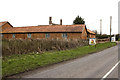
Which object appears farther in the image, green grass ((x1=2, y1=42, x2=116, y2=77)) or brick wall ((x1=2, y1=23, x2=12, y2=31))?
brick wall ((x1=2, y1=23, x2=12, y2=31))

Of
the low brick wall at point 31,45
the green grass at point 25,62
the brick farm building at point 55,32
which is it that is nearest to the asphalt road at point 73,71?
the green grass at point 25,62

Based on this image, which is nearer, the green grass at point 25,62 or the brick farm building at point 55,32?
the green grass at point 25,62

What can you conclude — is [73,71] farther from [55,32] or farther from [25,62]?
[55,32]

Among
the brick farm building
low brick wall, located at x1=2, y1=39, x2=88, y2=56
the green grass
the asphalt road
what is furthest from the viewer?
the brick farm building

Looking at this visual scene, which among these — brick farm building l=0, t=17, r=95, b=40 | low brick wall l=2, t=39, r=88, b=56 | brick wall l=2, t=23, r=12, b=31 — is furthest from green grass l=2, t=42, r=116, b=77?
brick wall l=2, t=23, r=12, b=31

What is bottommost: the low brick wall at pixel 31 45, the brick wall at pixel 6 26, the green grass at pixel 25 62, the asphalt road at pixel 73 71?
the asphalt road at pixel 73 71

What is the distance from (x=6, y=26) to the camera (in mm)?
46156

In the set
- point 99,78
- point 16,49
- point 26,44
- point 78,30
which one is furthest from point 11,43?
point 78,30

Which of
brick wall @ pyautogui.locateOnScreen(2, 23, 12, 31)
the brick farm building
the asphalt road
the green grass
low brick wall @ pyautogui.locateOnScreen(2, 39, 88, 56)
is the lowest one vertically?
the asphalt road

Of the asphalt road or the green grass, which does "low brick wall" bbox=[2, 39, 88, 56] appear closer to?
the green grass

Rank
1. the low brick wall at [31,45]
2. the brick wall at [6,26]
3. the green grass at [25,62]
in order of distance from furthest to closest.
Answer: the brick wall at [6,26]
the low brick wall at [31,45]
the green grass at [25,62]

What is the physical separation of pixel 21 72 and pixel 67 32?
28279mm

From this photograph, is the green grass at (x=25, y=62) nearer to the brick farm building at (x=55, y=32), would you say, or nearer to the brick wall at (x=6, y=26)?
the brick farm building at (x=55, y=32)

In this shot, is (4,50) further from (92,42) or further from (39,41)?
(92,42)
